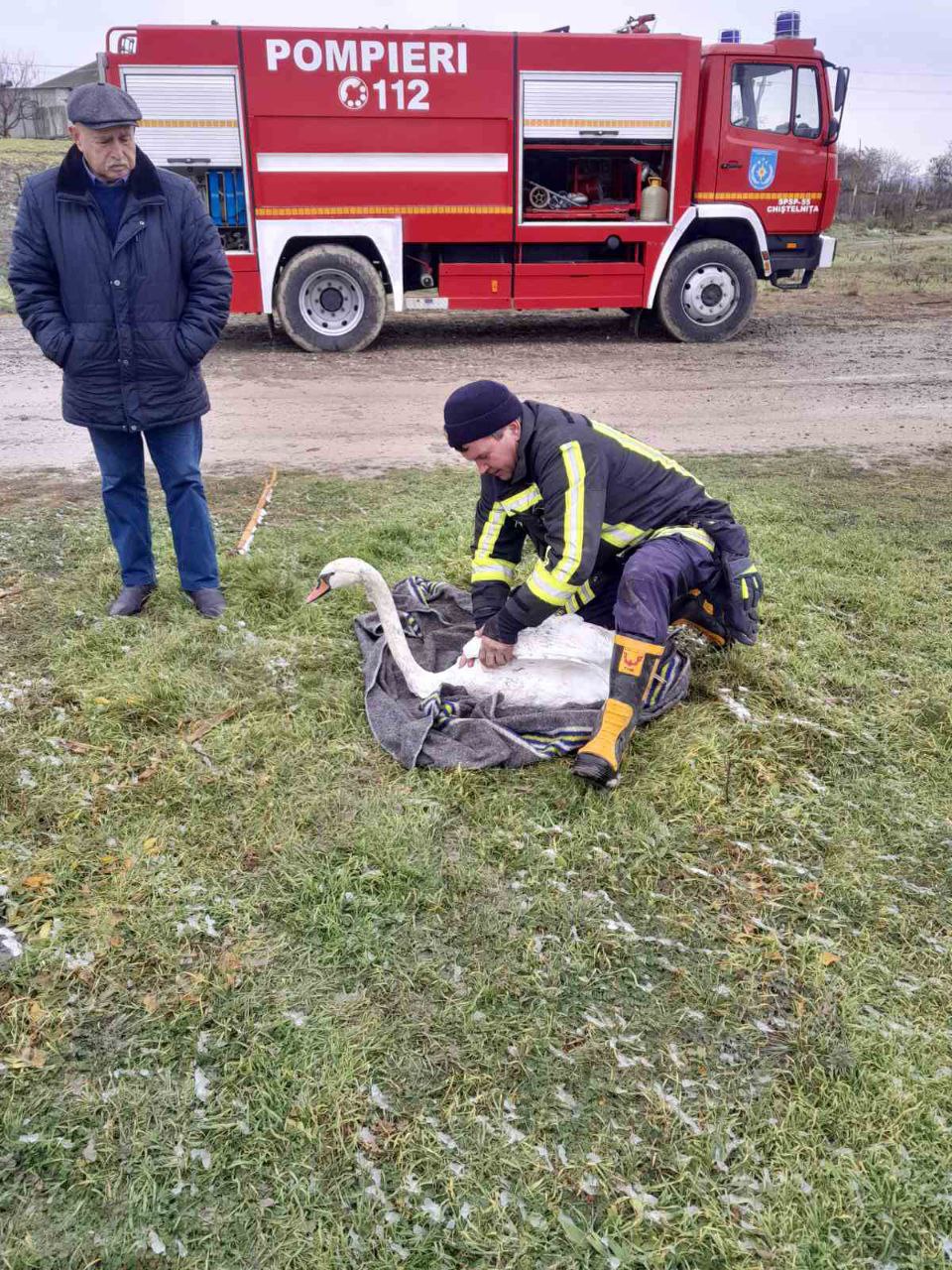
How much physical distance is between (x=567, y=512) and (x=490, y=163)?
352 inches

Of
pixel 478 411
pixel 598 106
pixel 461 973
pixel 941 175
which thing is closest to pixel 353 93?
pixel 598 106

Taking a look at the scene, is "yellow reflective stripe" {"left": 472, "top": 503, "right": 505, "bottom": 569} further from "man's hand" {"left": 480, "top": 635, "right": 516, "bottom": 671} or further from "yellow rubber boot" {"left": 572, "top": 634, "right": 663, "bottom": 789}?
"yellow rubber boot" {"left": 572, "top": 634, "right": 663, "bottom": 789}

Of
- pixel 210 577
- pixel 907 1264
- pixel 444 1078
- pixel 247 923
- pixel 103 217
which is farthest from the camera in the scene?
pixel 210 577

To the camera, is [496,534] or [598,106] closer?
[496,534]

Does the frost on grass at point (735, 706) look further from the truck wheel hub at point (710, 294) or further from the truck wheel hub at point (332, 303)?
the truck wheel hub at point (710, 294)

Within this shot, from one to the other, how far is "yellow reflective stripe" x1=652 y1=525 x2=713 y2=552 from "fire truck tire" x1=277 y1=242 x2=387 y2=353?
27.6 feet

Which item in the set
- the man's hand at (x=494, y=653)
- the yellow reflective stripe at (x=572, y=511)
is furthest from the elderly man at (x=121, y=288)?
the yellow reflective stripe at (x=572, y=511)

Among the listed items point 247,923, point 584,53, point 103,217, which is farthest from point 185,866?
point 584,53

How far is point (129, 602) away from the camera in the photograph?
4.70m

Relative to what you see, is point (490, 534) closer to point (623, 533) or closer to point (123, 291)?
point (623, 533)

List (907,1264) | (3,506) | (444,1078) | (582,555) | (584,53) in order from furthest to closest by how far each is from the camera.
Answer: (584,53) < (3,506) < (582,555) < (444,1078) < (907,1264)

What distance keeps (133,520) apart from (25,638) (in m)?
0.75

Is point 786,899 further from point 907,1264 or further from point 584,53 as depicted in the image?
point 584,53

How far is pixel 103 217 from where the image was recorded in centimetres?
396
